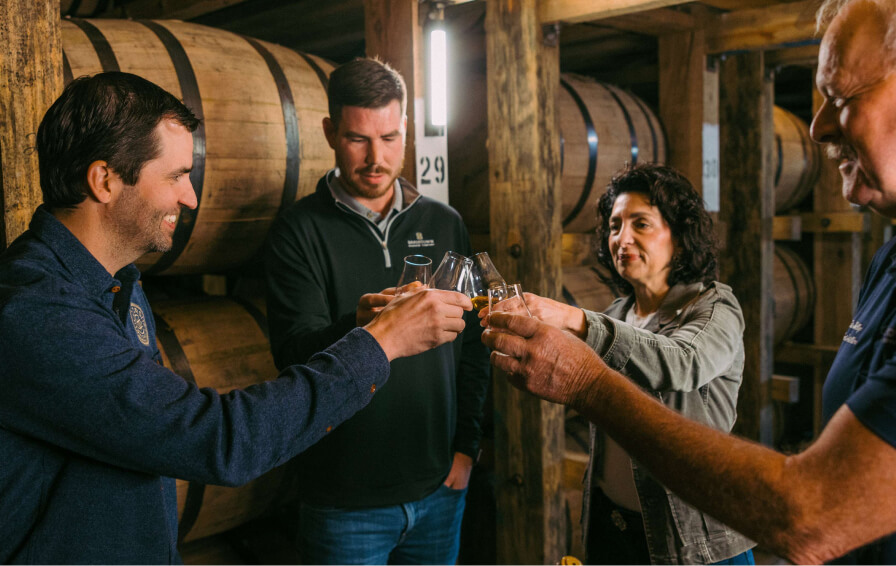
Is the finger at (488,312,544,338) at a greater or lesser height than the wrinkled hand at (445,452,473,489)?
greater

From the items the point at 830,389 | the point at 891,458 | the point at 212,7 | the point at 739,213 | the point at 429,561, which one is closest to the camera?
the point at 891,458

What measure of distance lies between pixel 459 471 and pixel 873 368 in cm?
151

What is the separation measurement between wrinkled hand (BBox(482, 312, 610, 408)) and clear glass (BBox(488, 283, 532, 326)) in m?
0.06

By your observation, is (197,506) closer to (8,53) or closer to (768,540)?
(8,53)

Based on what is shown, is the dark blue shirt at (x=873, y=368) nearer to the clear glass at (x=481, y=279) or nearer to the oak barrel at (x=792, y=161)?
the clear glass at (x=481, y=279)

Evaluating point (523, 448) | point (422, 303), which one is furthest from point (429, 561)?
point (422, 303)

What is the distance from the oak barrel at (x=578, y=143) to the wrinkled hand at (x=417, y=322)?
198cm

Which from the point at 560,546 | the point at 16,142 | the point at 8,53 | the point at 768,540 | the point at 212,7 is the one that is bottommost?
the point at 560,546

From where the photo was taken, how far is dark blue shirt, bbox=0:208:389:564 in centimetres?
121

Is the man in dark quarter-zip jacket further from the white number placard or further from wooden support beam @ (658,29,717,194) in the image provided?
wooden support beam @ (658,29,717,194)

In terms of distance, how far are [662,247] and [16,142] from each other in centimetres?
188

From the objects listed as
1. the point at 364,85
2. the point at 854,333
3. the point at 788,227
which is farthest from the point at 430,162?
the point at 788,227

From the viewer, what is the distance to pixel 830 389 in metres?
1.38

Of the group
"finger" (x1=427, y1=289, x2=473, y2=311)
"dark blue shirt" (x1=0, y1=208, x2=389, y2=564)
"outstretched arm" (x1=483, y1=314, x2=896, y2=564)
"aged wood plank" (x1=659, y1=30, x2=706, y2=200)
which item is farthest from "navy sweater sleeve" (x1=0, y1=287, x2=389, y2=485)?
"aged wood plank" (x1=659, y1=30, x2=706, y2=200)
